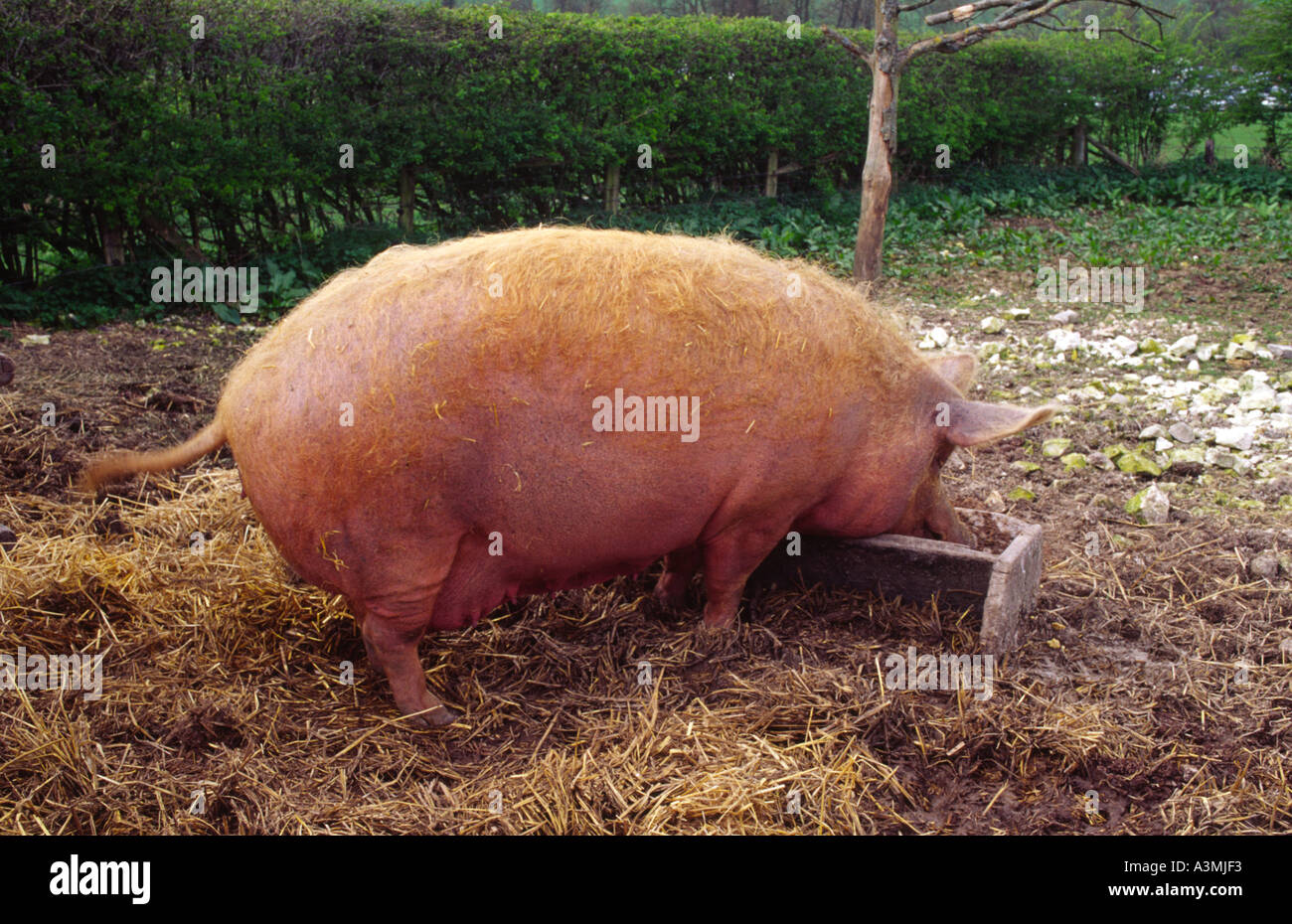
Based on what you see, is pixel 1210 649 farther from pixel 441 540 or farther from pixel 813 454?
pixel 441 540

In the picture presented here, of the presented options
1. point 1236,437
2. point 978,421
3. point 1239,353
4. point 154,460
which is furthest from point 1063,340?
point 154,460

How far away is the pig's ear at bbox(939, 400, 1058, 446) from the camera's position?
3.82 metres

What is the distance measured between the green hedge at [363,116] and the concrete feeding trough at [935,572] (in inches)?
248

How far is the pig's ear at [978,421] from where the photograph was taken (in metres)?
3.82

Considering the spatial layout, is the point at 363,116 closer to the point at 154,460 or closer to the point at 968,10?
the point at 968,10

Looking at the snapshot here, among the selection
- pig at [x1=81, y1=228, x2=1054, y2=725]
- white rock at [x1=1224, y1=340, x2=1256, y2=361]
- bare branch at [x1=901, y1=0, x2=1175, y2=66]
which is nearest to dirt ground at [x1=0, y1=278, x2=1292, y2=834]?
pig at [x1=81, y1=228, x2=1054, y2=725]

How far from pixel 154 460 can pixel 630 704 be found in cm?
176

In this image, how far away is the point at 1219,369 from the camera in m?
7.43

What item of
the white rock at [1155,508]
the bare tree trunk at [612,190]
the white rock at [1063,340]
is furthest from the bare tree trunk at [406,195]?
the white rock at [1155,508]

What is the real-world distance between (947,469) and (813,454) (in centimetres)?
258

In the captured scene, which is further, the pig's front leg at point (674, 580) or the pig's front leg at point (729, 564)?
the pig's front leg at point (674, 580)

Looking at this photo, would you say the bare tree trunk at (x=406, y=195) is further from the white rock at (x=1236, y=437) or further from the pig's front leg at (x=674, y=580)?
the white rock at (x=1236, y=437)

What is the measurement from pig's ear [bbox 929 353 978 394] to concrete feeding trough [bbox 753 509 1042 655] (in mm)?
640
